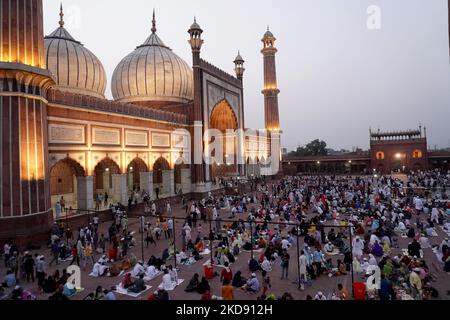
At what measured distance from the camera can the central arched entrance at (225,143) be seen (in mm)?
31688

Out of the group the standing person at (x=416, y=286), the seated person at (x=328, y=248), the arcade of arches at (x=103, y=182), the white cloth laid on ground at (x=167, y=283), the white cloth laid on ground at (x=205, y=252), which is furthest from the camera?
Answer: the arcade of arches at (x=103, y=182)

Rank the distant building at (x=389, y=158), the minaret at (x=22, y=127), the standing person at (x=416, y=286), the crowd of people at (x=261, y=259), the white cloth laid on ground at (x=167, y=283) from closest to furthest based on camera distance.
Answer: the standing person at (x=416, y=286) → the crowd of people at (x=261, y=259) → the white cloth laid on ground at (x=167, y=283) → the minaret at (x=22, y=127) → the distant building at (x=389, y=158)

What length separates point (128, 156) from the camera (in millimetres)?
18750

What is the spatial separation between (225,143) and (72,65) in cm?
1689

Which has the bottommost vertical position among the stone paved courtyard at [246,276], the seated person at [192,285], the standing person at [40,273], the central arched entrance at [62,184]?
the stone paved courtyard at [246,276]

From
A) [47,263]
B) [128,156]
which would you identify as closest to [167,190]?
[128,156]

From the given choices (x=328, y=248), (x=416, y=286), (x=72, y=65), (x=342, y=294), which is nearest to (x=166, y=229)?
(x=328, y=248)

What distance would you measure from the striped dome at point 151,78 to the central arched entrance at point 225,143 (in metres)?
4.92

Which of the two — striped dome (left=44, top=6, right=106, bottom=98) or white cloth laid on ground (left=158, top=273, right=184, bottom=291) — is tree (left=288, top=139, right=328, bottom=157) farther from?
white cloth laid on ground (left=158, top=273, right=184, bottom=291)

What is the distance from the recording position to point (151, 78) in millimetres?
26953

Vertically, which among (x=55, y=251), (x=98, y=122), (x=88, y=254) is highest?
(x=98, y=122)

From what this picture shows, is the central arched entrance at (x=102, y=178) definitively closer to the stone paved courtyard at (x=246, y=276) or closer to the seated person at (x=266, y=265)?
the stone paved courtyard at (x=246, y=276)

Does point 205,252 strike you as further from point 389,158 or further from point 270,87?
point 389,158

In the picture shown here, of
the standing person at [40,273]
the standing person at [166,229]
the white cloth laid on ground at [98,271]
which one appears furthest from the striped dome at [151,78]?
the standing person at [40,273]
